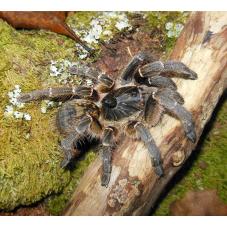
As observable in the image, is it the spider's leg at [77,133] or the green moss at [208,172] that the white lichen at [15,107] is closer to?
the spider's leg at [77,133]

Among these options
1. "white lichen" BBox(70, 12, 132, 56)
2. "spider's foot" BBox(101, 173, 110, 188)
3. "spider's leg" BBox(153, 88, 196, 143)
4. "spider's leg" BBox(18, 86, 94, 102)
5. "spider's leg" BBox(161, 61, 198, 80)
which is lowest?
"spider's foot" BBox(101, 173, 110, 188)

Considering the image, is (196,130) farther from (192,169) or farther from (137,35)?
(137,35)

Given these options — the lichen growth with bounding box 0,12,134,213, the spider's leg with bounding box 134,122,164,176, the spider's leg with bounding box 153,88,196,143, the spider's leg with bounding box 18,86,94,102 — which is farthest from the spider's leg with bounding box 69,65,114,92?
the spider's leg with bounding box 134,122,164,176

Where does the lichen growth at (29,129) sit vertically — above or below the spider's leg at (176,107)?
below

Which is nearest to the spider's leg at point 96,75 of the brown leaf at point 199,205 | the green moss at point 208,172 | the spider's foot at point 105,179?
the spider's foot at point 105,179

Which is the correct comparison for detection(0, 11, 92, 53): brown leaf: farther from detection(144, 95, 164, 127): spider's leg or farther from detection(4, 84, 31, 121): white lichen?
detection(144, 95, 164, 127): spider's leg

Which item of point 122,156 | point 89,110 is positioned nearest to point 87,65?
point 89,110
